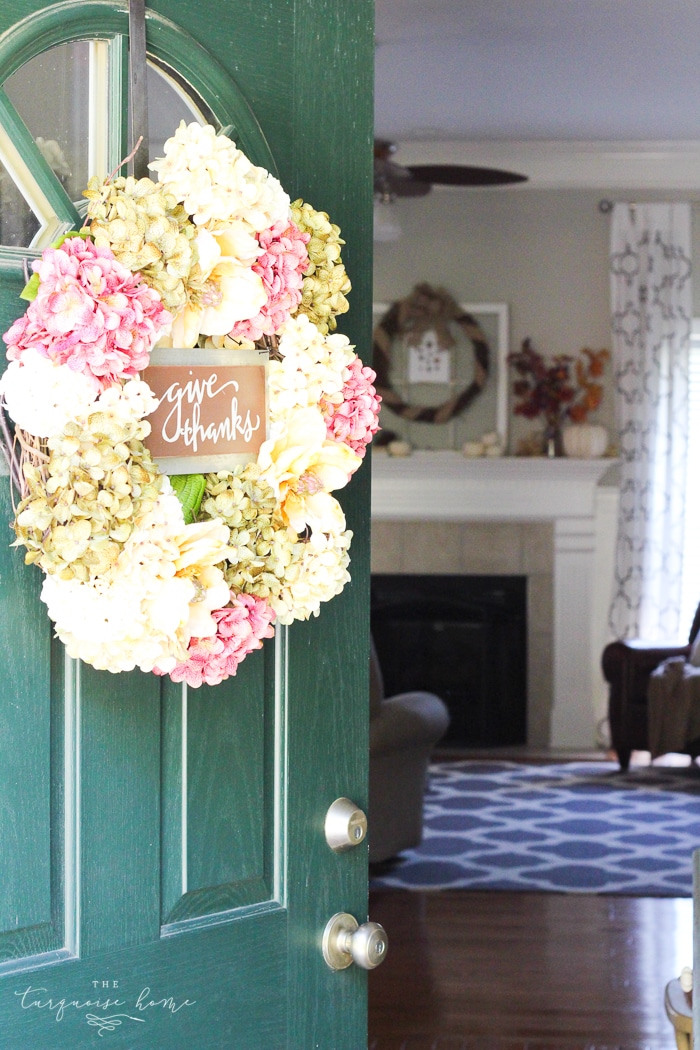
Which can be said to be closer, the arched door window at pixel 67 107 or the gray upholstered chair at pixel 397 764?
the arched door window at pixel 67 107

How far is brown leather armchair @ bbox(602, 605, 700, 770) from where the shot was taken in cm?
637

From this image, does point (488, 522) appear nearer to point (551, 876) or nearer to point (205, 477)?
point (551, 876)

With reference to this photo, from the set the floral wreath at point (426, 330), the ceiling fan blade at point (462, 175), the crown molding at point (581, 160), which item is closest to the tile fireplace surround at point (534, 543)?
the floral wreath at point (426, 330)

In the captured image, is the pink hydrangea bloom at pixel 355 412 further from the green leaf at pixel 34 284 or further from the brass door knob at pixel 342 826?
the brass door knob at pixel 342 826

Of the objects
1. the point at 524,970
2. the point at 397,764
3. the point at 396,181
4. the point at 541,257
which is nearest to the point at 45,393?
the point at 524,970

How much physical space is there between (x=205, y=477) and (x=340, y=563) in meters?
0.18

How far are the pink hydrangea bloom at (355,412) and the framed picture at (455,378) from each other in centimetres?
603

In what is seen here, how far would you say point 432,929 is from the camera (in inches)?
165

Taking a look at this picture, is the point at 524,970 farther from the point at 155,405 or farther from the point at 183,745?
the point at 155,405

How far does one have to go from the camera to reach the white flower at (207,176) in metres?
1.08

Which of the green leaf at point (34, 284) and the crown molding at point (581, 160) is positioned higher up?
the crown molding at point (581, 160)

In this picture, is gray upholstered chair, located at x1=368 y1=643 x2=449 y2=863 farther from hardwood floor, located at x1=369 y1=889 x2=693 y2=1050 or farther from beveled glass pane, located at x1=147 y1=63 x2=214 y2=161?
beveled glass pane, located at x1=147 y1=63 x2=214 y2=161

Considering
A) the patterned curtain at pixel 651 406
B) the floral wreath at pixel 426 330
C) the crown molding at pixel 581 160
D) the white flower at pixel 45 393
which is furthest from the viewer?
the floral wreath at pixel 426 330

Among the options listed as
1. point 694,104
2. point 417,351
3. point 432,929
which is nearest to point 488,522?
point 417,351
